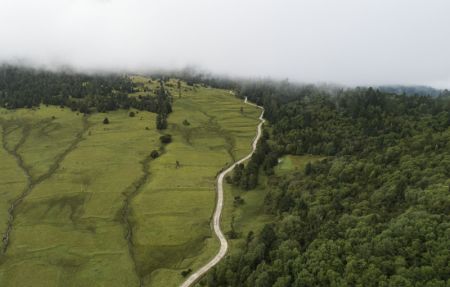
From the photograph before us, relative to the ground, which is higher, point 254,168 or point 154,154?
point 254,168

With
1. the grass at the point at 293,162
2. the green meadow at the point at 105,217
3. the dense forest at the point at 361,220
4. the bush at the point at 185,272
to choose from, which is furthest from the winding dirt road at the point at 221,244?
the grass at the point at 293,162

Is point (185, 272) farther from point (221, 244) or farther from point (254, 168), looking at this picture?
point (254, 168)

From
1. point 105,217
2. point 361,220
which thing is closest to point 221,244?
point 361,220

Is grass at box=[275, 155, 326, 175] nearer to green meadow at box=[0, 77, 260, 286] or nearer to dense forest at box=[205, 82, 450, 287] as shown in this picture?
dense forest at box=[205, 82, 450, 287]

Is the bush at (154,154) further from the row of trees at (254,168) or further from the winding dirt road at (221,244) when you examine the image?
the row of trees at (254,168)

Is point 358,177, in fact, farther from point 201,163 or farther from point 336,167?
point 201,163

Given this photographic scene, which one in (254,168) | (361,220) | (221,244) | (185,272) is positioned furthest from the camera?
(254,168)

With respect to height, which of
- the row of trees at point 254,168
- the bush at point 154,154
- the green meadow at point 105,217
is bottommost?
the green meadow at point 105,217

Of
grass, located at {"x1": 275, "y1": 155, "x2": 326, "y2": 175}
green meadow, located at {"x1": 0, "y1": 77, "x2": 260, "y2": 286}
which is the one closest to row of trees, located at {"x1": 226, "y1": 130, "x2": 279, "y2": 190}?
grass, located at {"x1": 275, "y1": 155, "x2": 326, "y2": 175}
